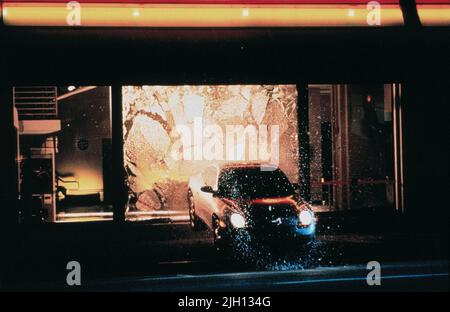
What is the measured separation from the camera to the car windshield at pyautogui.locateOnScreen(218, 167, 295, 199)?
12055 millimetres

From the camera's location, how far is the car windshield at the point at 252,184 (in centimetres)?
1205

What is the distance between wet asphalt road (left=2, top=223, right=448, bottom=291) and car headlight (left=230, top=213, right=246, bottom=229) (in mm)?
573

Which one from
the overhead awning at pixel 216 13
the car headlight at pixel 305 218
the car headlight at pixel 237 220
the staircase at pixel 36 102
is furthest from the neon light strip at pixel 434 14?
the staircase at pixel 36 102

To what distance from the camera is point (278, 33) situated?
1316 centimetres

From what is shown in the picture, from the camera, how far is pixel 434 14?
Result: 530 inches

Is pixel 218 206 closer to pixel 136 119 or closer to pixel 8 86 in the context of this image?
pixel 136 119

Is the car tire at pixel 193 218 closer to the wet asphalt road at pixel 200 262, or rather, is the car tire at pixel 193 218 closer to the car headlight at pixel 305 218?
the wet asphalt road at pixel 200 262

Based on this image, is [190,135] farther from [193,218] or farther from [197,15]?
[197,15]

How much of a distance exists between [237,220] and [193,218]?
10.2ft

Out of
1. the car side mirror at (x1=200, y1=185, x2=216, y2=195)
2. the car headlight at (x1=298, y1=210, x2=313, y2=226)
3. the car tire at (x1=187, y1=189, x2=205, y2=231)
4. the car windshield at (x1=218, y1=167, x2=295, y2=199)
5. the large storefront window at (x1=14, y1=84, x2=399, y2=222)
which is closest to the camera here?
the car headlight at (x1=298, y1=210, x2=313, y2=226)

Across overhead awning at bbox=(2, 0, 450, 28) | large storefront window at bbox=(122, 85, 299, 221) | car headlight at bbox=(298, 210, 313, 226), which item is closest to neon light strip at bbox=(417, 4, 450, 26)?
overhead awning at bbox=(2, 0, 450, 28)

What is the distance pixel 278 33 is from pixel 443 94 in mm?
3846

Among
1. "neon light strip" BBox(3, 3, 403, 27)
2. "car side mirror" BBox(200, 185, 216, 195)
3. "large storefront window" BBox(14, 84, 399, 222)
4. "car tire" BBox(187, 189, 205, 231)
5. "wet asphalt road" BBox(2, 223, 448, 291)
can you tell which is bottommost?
"wet asphalt road" BBox(2, 223, 448, 291)

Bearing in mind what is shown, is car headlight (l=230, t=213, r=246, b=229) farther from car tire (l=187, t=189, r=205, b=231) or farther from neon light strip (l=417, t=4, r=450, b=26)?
neon light strip (l=417, t=4, r=450, b=26)
